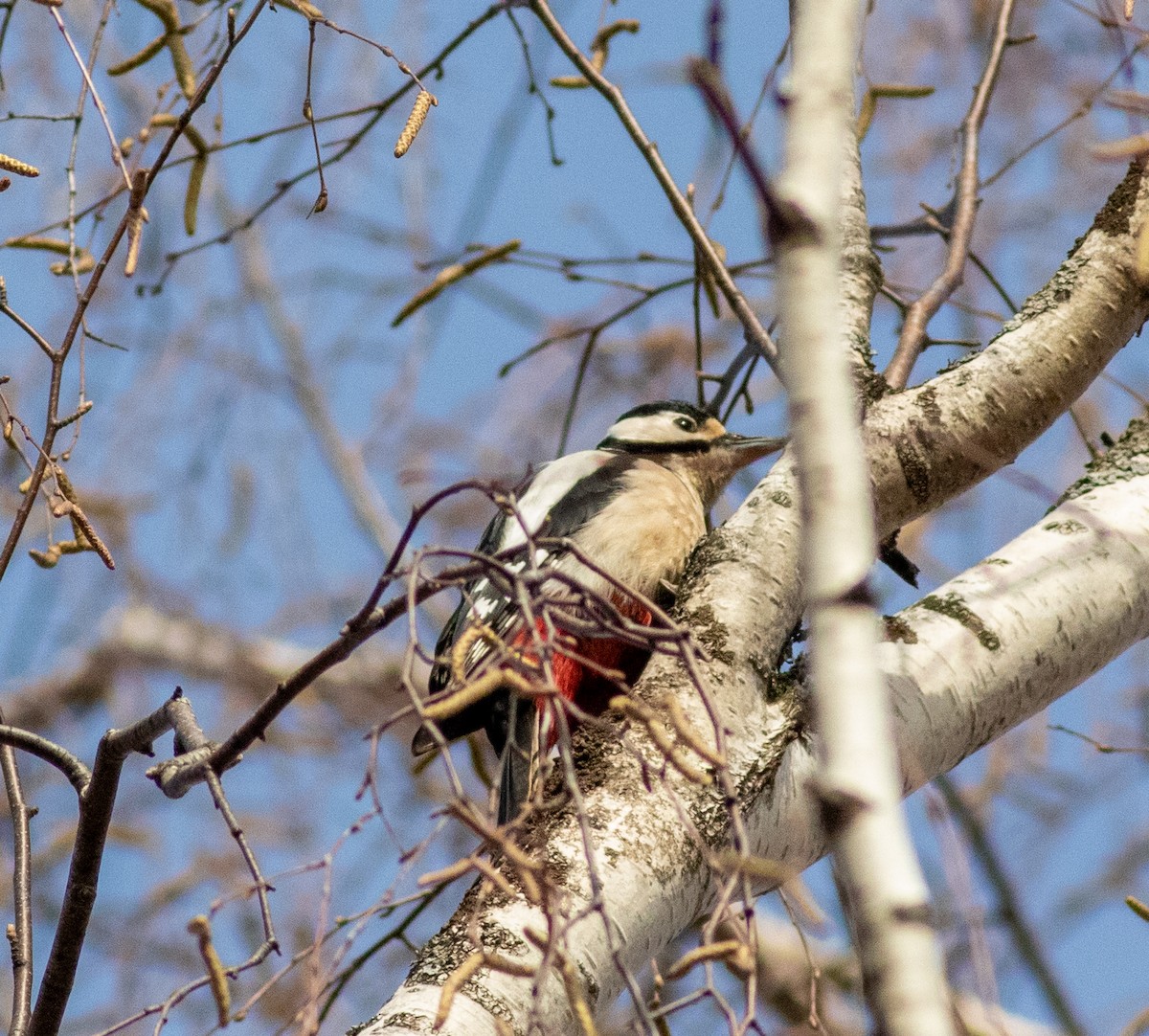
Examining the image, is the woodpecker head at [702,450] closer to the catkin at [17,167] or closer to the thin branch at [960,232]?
the thin branch at [960,232]

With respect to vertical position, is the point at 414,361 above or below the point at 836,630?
above

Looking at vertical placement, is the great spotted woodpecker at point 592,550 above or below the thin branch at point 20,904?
above

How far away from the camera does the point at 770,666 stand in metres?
2.11

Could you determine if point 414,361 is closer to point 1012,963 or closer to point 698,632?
point 1012,963

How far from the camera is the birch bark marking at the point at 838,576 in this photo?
73 centimetres

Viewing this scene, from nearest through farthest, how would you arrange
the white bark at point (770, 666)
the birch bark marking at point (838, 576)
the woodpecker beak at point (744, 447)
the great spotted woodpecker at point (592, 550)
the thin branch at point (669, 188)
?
1. the birch bark marking at point (838, 576)
2. the white bark at point (770, 666)
3. the thin branch at point (669, 188)
4. the great spotted woodpecker at point (592, 550)
5. the woodpecker beak at point (744, 447)

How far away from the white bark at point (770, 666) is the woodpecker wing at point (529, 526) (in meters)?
0.83

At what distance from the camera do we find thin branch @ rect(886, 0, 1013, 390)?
2.75m

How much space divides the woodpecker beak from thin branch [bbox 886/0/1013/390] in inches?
42.6

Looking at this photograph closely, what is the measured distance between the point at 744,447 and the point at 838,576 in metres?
3.21

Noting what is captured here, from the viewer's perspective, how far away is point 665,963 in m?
3.30

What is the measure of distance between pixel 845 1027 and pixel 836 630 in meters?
5.51

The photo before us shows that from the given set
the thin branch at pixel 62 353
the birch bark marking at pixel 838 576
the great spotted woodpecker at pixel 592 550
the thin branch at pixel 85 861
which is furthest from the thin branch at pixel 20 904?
the birch bark marking at pixel 838 576

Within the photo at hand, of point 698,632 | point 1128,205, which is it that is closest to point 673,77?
point 1128,205
